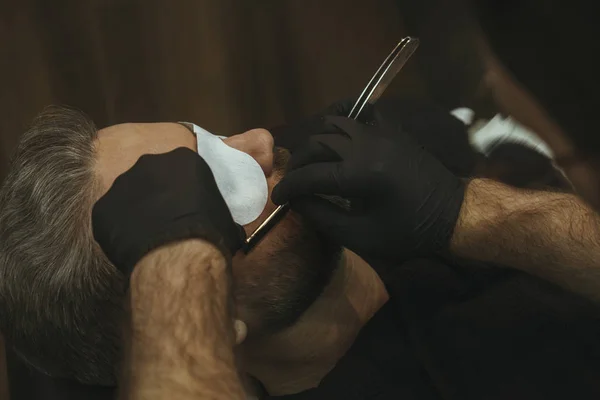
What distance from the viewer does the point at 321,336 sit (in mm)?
931

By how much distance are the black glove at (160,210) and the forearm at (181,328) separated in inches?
0.7

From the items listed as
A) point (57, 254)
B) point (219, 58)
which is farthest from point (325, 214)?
point (219, 58)

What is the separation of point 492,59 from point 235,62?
1.77 ft

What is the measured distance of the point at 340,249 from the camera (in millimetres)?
913

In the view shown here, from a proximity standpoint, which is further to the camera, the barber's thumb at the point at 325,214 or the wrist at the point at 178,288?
the barber's thumb at the point at 325,214

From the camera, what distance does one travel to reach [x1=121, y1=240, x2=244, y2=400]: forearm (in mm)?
597

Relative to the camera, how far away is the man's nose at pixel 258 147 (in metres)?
0.85

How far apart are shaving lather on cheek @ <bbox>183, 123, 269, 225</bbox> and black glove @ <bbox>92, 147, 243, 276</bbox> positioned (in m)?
0.09

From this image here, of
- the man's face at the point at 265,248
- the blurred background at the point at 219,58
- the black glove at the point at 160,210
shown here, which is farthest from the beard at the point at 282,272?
the blurred background at the point at 219,58

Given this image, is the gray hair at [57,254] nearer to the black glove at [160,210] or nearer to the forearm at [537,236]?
the black glove at [160,210]

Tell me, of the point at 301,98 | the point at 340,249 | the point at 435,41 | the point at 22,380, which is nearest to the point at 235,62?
the point at 301,98

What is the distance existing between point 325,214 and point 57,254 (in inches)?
13.5

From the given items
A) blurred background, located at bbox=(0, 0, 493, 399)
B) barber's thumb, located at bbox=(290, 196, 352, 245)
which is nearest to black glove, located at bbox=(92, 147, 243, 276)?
barber's thumb, located at bbox=(290, 196, 352, 245)

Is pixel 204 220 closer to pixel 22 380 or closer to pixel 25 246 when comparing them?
pixel 25 246
